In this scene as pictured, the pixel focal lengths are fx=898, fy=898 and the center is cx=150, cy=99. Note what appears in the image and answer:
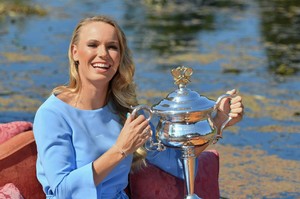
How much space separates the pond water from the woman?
402 centimetres

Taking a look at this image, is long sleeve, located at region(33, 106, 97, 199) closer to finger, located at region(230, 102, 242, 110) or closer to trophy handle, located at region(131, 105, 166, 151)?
trophy handle, located at region(131, 105, 166, 151)

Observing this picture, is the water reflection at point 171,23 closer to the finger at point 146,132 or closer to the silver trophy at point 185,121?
the silver trophy at point 185,121

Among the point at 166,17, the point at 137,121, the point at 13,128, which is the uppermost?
the point at 137,121

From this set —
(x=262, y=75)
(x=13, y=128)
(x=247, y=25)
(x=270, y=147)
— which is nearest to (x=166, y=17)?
(x=247, y=25)

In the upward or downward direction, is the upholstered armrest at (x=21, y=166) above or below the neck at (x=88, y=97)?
below

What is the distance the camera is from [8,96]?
9.98m

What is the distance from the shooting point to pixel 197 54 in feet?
41.9

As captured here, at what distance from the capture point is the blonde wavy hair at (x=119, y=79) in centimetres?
404

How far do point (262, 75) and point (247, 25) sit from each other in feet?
14.6

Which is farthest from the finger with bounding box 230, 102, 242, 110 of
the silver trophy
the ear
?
the ear

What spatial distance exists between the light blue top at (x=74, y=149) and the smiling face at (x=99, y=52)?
0.19m

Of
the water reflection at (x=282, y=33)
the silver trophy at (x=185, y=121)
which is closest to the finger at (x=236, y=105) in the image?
the silver trophy at (x=185, y=121)

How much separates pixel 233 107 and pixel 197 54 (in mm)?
8613

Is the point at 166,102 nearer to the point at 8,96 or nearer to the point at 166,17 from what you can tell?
the point at 8,96
